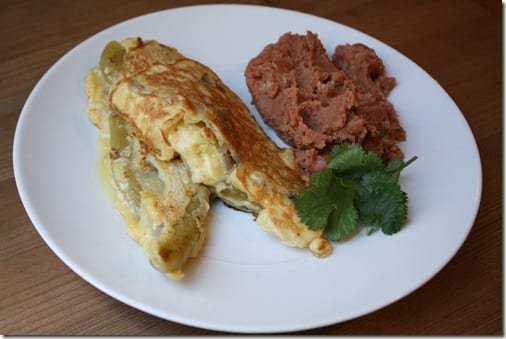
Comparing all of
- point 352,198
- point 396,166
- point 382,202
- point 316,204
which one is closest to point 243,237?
point 316,204

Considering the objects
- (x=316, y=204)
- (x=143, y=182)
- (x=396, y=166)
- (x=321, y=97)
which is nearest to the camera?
(x=316, y=204)

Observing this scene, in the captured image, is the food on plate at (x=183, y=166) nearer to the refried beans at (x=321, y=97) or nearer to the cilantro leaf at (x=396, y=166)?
the refried beans at (x=321, y=97)

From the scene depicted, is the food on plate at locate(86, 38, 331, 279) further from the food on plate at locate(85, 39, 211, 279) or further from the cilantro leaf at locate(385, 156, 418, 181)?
the cilantro leaf at locate(385, 156, 418, 181)

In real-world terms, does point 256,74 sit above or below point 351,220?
above

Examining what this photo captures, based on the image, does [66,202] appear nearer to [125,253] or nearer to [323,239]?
[125,253]

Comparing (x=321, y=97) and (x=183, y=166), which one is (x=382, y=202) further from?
(x=183, y=166)

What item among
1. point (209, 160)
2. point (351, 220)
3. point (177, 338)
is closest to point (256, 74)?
point (209, 160)

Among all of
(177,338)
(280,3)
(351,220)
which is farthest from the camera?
(280,3)

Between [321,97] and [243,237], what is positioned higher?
[321,97]
